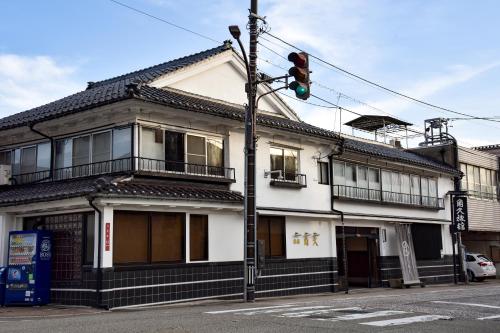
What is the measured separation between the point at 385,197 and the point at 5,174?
16.9 meters

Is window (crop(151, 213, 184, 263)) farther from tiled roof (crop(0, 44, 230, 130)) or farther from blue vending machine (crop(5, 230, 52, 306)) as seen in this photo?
tiled roof (crop(0, 44, 230, 130))

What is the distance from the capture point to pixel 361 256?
2836 centimetres

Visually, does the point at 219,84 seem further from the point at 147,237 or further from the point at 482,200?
the point at 482,200

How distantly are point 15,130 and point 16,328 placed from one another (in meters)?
10.4

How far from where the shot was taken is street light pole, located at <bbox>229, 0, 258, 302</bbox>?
16.8 m

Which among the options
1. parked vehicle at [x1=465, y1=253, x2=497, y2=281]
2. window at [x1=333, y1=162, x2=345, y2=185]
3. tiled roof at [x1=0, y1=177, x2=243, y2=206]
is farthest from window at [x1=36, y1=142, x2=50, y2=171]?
parked vehicle at [x1=465, y1=253, x2=497, y2=281]

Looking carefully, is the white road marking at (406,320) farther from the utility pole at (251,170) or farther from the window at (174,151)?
the window at (174,151)

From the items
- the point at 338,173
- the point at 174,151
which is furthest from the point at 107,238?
the point at 338,173

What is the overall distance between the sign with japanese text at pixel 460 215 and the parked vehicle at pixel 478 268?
2.71 m

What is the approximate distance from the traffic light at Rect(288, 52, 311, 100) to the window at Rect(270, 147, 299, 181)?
23.4 feet

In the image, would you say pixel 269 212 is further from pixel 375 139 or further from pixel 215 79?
pixel 375 139

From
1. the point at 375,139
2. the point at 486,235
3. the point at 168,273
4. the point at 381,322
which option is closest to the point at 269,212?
the point at 168,273

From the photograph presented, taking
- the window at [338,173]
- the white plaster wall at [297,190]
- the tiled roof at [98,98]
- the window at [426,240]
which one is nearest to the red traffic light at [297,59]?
the tiled roof at [98,98]

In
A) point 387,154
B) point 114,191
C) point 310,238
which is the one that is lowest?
point 310,238
